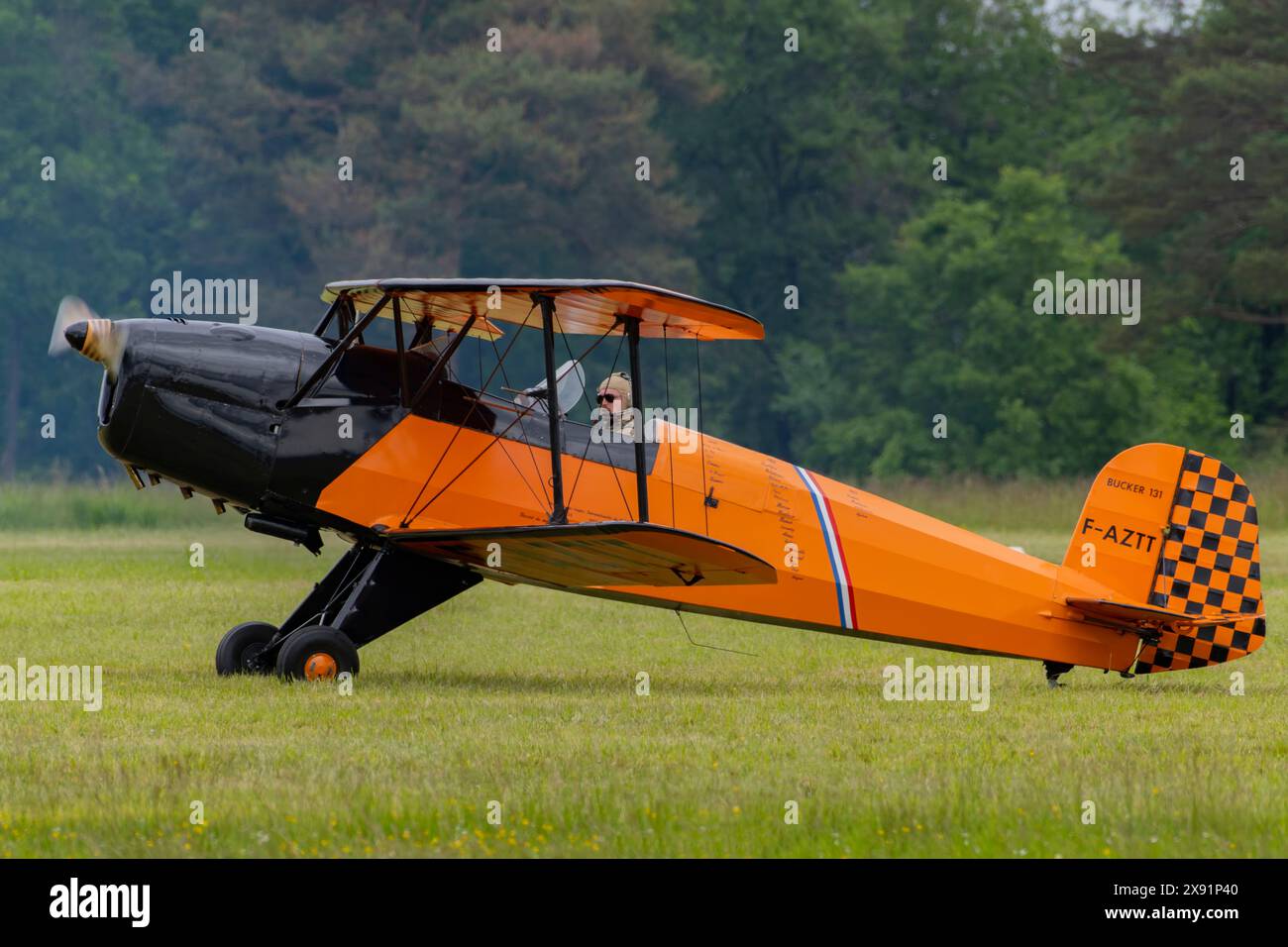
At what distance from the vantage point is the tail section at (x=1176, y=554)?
40.4 ft

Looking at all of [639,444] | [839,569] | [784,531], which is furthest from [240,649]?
[839,569]

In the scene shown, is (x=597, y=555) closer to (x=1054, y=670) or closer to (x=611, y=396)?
(x=611, y=396)

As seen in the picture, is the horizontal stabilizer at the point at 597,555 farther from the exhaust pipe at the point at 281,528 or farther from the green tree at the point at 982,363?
the green tree at the point at 982,363

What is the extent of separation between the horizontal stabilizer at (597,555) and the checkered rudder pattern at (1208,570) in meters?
2.93

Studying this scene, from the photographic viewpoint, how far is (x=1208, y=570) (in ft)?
40.8

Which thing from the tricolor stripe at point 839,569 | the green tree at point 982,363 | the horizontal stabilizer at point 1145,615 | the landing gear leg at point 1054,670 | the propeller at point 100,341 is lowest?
the landing gear leg at point 1054,670

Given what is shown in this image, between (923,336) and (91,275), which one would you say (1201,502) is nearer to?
(923,336)

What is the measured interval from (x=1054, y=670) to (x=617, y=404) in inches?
136

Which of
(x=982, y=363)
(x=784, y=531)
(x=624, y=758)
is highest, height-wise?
(x=982, y=363)

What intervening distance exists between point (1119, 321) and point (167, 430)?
3951 cm

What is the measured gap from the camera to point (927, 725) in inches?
402

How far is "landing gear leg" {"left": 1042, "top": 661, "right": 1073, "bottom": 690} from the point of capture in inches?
494

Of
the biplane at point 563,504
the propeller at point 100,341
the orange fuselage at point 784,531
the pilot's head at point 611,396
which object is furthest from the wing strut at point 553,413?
the propeller at point 100,341

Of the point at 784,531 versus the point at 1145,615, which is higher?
the point at 784,531
